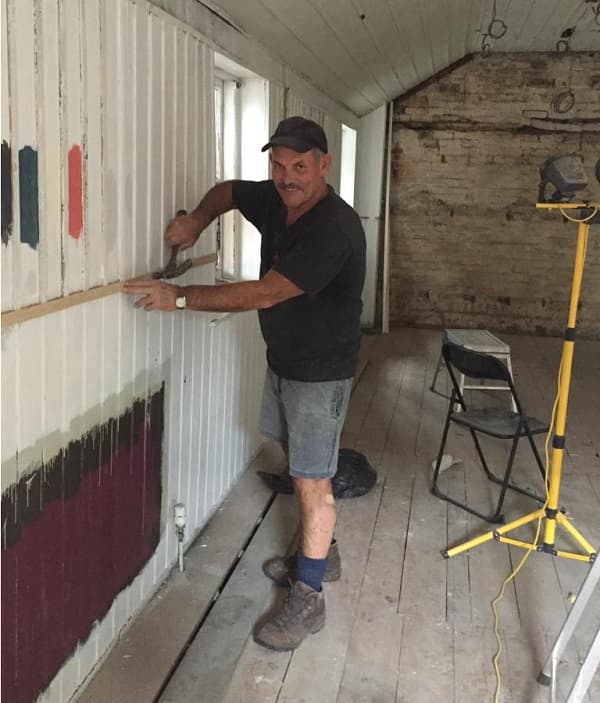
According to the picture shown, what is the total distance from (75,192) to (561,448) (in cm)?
182

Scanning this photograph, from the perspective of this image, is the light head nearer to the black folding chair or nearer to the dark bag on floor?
the black folding chair

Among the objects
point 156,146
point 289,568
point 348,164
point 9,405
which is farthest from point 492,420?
point 348,164

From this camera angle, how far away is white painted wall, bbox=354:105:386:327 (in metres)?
6.69

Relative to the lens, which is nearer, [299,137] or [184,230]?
[299,137]

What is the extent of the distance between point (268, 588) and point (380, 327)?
15.8ft

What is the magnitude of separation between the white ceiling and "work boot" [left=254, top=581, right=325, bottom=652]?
6.45ft

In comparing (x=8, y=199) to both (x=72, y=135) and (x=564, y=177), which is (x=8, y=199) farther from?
(x=564, y=177)

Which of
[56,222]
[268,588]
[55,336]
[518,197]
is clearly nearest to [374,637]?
[268,588]

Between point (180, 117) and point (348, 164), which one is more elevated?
point (348, 164)

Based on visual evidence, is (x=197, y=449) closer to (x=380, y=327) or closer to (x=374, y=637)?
(x=374, y=637)

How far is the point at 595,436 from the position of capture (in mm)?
4270

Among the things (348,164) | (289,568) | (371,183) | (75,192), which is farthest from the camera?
(371,183)

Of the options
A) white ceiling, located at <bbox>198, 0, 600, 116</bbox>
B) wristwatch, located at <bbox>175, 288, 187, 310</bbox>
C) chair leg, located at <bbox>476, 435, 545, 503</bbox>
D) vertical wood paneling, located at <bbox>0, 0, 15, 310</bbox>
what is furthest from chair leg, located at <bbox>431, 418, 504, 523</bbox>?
vertical wood paneling, located at <bbox>0, 0, 15, 310</bbox>

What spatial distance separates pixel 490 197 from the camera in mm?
6938
